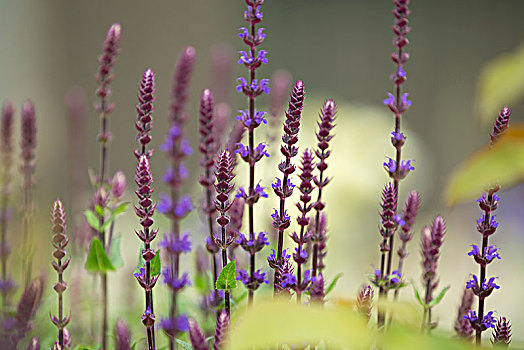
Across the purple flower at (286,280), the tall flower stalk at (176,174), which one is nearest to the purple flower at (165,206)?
the tall flower stalk at (176,174)

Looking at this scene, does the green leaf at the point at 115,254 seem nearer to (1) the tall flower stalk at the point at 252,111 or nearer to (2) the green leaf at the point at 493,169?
(1) the tall flower stalk at the point at 252,111

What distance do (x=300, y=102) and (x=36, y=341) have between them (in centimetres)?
27

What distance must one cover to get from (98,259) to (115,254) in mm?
76

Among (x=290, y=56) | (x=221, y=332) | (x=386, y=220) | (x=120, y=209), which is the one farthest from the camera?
(x=290, y=56)

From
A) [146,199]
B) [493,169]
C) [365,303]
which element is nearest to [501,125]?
[493,169]

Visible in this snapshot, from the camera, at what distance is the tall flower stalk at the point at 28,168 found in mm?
647

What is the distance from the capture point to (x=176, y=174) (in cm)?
42

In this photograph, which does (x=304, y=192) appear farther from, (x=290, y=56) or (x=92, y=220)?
(x=290, y=56)

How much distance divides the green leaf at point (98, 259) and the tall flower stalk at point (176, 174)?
13cm

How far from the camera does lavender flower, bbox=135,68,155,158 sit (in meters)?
0.47

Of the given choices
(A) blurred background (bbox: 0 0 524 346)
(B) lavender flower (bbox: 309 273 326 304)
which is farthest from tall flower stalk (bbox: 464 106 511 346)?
(A) blurred background (bbox: 0 0 524 346)

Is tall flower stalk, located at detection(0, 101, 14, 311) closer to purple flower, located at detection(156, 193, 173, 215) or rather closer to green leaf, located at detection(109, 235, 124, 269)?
green leaf, located at detection(109, 235, 124, 269)

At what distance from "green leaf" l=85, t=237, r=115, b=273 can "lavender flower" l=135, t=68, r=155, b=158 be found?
0.41 ft

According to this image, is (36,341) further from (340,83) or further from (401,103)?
(340,83)
